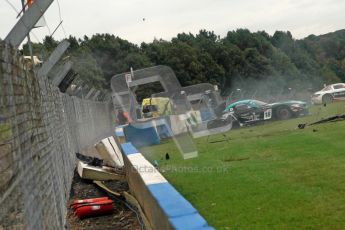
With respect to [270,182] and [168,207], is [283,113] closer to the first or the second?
[270,182]

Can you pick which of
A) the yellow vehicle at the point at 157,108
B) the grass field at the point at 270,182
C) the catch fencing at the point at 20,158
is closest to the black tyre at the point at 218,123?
the yellow vehicle at the point at 157,108

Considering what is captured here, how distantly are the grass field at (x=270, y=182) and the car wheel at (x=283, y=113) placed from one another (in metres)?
7.67

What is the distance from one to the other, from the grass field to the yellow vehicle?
761 cm

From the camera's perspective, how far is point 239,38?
79.2 meters

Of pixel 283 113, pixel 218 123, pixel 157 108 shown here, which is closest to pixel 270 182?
pixel 218 123

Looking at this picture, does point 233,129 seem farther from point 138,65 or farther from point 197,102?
point 138,65

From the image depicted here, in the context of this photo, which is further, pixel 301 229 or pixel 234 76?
pixel 234 76

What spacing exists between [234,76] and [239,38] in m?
13.6

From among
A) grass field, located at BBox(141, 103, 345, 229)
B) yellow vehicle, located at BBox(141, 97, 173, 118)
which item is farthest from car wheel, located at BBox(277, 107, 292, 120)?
grass field, located at BBox(141, 103, 345, 229)

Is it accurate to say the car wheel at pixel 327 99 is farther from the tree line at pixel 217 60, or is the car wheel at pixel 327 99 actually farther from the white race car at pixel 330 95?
the tree line at pixel 217 60

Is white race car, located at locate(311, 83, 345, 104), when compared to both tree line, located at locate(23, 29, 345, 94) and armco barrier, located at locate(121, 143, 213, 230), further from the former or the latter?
armco barrier, located at locate(121, 143, 213, 230)

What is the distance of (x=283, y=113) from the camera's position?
21.2 m

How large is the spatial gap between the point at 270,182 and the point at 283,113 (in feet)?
45.5

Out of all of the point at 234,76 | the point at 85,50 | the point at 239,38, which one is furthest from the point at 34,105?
the point at 239,38
